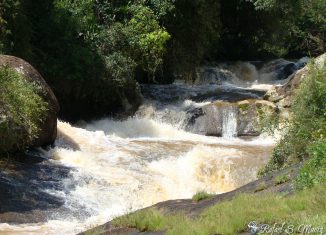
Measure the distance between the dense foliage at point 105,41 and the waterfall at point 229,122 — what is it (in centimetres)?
336

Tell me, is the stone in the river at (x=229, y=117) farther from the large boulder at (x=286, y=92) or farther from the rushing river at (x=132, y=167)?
the large boulder at (x=286, y=92)

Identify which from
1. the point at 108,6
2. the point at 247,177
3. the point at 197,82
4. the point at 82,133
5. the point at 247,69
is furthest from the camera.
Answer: the point at 247,69

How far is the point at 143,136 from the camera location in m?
18.3

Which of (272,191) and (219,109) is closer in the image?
(272,191)

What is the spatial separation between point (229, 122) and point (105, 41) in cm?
506

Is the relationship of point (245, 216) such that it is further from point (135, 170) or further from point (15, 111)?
point (135, 170)

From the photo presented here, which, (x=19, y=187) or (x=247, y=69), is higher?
(x=247, y=69)

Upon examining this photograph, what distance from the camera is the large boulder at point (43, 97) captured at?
45.2ft

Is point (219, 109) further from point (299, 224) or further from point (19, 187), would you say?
point (299, 224)

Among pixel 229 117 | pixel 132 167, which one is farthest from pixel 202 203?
pixel 229 117

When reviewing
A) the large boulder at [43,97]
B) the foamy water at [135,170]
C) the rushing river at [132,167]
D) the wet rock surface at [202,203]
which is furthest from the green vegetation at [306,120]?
the large boulder at [43,97]

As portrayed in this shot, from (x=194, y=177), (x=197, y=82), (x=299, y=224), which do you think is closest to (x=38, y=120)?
(x=194, y=177)

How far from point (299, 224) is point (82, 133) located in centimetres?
1142

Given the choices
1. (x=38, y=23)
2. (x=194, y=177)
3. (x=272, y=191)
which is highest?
(x=38, y=23)
